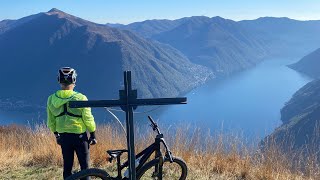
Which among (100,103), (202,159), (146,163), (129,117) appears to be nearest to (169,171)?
(202,159)

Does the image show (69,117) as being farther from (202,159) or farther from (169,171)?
(202,159)

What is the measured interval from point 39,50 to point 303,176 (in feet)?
609

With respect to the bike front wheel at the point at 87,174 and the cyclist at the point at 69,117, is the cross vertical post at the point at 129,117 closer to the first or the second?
the bike front wheel at the point at 87,174

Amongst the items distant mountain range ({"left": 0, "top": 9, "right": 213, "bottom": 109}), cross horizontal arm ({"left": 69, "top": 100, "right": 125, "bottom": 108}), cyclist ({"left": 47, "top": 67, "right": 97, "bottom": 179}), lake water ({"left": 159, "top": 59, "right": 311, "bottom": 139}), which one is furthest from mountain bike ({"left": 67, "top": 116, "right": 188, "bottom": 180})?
distant mountain range ({"left": 0, "top": 9, "right": 213, "bottom": 109})

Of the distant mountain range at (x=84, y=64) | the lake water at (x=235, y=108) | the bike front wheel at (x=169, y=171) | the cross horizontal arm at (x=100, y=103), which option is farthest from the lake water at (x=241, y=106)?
the cross horizontal arm at (x=100, y=103)

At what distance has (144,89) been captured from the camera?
5507 inches

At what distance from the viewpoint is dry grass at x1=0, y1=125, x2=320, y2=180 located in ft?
19.5

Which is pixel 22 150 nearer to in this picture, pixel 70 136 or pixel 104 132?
pixel 104 132

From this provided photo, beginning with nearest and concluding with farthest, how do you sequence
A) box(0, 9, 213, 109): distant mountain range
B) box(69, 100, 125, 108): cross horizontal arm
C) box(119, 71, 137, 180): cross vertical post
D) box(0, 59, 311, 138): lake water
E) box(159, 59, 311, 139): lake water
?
box(119, 71, 137, 180): cross vertical post, box(69, 100, 125, 108): cross horizontal arm, box(0, 59, 311, 138): lake water, box(159, 59, 311, 139): lake water, box(0, 9, 213, 109): distant mountain range

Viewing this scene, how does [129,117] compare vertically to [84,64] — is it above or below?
above

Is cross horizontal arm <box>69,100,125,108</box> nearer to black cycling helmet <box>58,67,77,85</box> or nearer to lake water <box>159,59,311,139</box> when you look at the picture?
black cycling helmet <box>58,67,77,85</box>

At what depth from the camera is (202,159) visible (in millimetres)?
6668

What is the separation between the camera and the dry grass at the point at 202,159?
19.5 ft

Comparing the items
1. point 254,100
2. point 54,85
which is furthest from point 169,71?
point 254,100
